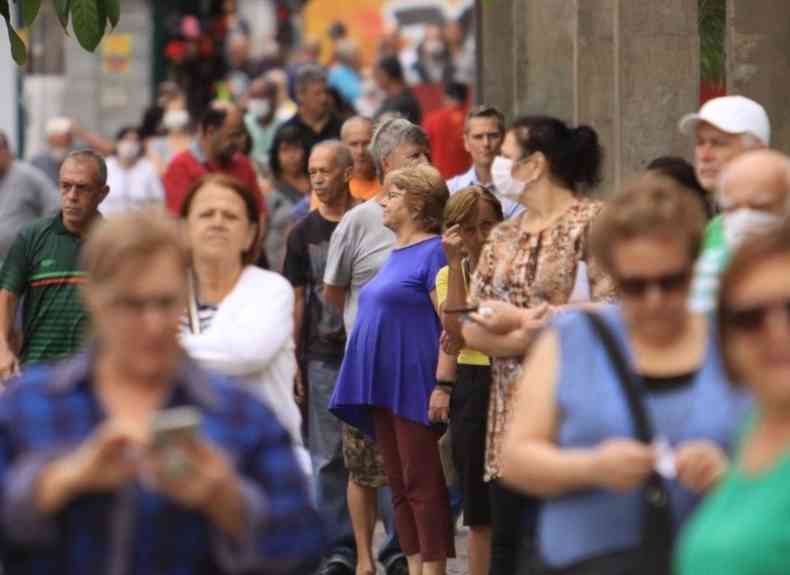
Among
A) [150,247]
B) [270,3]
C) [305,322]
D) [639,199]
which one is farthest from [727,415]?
[270,3]

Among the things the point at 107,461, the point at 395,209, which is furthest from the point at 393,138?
the point at 107,461

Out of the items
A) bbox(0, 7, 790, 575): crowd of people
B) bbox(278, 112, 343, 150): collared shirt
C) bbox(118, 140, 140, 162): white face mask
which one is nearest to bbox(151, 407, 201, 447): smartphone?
bbox(0, 7, 790, 575): crowd of people

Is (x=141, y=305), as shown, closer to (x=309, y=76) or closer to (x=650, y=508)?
(x=650, y=508)

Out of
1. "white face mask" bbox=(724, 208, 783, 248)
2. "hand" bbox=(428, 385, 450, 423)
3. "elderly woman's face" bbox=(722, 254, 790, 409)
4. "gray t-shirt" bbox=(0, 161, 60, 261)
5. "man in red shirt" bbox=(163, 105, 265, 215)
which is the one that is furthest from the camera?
"man in red shirt" bbox=(163, 105, 265, 215)

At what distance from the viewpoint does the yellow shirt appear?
10633 mm

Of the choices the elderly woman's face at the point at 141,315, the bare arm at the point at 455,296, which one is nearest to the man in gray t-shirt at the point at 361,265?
the bare arm at the point at 455,296

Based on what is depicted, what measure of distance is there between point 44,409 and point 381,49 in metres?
32.3

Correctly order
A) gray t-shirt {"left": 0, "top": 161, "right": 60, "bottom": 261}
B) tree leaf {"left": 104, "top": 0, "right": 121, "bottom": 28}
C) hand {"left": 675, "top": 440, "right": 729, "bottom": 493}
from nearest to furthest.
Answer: hand {"left": 675, "top": 440, "right": 729, "bottom": 493} → tree leaf {"left": 104, "top": 0, "right": 121, "bottom": 28} → gray t-shirt {"left": 0, "top": 161, "right": 60, "bottom": 261}

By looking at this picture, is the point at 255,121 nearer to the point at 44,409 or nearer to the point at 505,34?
the point at 505,34

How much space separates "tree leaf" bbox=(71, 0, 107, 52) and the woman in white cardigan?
2.28 meters

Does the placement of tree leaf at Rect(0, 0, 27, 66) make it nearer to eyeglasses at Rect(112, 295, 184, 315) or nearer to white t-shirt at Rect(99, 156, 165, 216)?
eyeglasses at Rect(112, 295, 184, 315)

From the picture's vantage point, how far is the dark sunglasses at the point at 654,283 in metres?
5.86

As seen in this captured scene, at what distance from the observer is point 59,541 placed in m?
5.40

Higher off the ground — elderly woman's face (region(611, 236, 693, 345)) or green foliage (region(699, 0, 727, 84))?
green foliage (region(699, 0, 727, 84))
